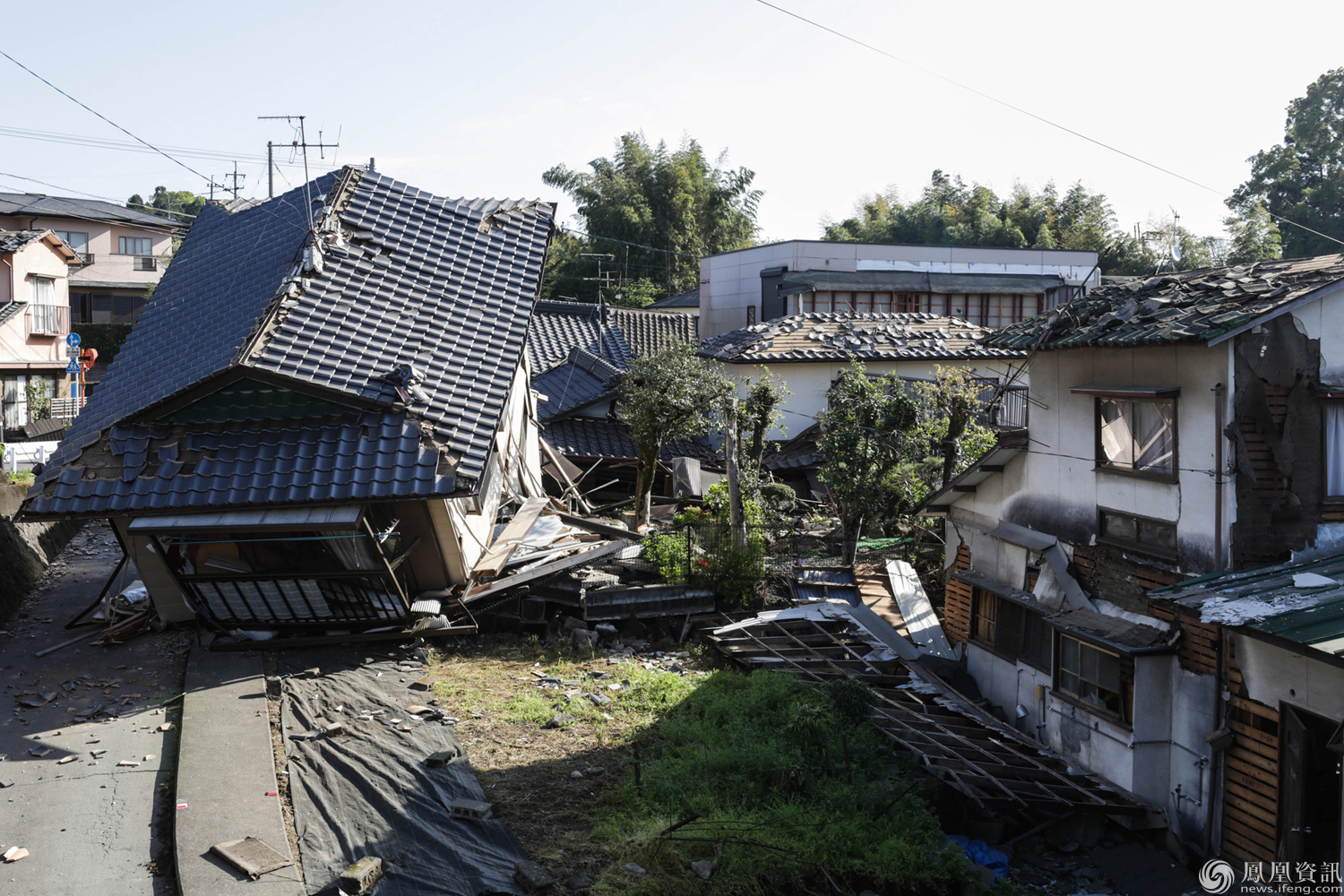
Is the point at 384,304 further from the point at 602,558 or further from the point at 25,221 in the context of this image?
the point at 25,221

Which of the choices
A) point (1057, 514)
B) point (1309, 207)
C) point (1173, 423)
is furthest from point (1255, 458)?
point (1309, 207)

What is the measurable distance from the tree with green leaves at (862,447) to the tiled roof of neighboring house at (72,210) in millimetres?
38373

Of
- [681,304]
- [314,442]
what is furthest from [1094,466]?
[681,304]

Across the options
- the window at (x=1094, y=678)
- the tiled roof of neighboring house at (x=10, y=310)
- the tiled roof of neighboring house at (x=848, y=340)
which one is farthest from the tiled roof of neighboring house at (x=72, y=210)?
the window at (x=1094, y=678)

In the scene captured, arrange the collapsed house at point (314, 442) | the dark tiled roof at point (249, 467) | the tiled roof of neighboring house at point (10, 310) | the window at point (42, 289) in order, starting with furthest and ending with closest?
the window at point (42, 289)
the tiled roof of neighboring house at point (10, 310)
the collapsed house at point (314, 442)
the dark tiled roof at point (249, 467)

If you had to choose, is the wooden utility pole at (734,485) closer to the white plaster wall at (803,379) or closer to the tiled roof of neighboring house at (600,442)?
the tiled roof of neighboring house at (600,442)

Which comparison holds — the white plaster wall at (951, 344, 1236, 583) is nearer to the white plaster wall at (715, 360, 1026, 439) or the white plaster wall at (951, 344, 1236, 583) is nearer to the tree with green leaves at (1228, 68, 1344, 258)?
the white plaster wall at (715, 360, 1026, 439)

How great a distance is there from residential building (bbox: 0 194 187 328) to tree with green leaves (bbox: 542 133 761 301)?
18.8 metres

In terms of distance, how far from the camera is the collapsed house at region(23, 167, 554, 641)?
11.5 m

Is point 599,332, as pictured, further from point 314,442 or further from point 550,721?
point 550,721

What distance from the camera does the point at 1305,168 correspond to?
4622 centimetres

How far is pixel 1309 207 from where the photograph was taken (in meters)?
43.6

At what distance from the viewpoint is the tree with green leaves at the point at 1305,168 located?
143 feet

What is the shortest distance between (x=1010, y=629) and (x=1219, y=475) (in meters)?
4.24
